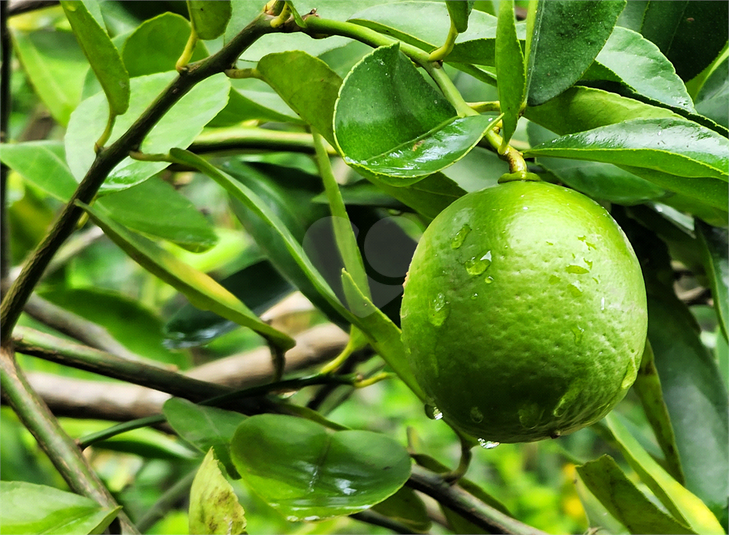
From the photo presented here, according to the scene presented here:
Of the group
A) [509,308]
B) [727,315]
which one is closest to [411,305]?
[509,308]

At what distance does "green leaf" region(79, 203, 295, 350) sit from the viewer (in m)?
0.41

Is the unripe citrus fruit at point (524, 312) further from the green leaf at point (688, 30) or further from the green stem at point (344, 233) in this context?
the green leaf at point (688, 30)

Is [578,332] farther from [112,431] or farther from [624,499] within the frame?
[112,431]

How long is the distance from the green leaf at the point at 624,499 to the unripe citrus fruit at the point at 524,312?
0.43 feet

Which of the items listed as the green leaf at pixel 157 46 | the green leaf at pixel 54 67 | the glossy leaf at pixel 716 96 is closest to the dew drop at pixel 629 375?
the glossy leaf at pixel 716 96

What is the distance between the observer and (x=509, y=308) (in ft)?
0.95

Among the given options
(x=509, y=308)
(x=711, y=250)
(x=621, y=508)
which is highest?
(x=509, y=308)

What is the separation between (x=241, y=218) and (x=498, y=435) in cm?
29

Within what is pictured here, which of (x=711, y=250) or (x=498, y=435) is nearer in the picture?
(x=498, y=435)

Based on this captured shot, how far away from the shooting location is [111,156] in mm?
417

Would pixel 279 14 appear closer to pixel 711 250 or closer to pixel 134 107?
pixel 134 107

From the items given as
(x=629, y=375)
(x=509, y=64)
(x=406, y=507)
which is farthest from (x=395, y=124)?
(x=406, y=507)

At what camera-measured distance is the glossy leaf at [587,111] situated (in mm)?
307

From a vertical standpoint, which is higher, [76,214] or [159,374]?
[76,214]
